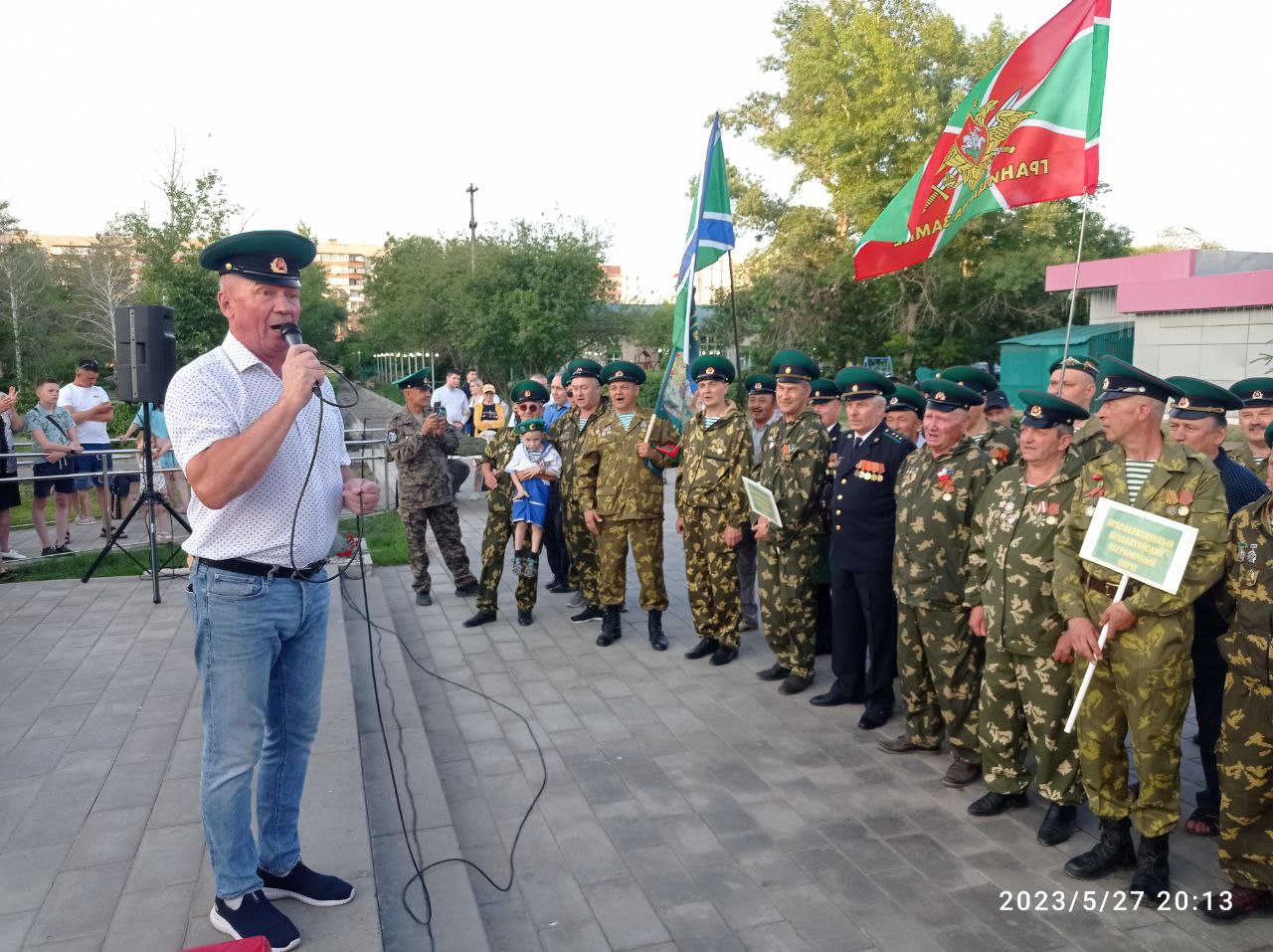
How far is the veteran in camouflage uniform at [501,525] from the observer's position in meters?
7.45

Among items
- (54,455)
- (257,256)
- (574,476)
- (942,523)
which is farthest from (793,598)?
(54,455)

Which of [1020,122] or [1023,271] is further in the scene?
[1023,271]

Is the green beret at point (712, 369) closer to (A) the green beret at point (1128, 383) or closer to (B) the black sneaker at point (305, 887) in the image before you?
(A) the green beret at point (1128, 383)

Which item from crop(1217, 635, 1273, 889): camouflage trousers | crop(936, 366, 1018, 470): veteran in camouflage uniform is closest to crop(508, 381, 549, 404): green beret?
crop(936, 366, 1018, 470): veteran in camouflage uniform

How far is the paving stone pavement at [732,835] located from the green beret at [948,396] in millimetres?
1862

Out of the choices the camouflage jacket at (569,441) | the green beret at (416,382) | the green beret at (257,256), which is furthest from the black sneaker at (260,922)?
the green beret at (416,382)

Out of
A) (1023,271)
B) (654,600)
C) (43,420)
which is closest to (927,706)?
(654,600)

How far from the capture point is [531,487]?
7.41 m

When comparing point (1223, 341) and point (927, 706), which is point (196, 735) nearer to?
point (927, 706)

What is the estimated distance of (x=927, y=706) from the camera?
4.86 metres

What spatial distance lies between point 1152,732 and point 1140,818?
0.40m

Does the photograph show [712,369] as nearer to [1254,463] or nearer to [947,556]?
[947,556]

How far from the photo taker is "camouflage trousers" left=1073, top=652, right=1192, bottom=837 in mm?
3432

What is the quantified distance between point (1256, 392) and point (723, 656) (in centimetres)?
352
